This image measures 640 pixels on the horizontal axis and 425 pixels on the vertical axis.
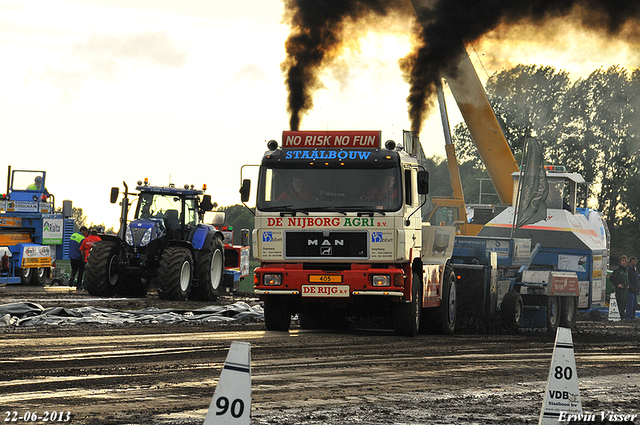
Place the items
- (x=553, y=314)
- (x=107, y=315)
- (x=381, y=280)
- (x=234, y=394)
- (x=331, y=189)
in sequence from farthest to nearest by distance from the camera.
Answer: (x=553, y=314)
(x=107, y=315)
(x=331, y=189)
(x=381, y=280)
(x=234, y=394)

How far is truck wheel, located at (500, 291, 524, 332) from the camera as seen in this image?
61.8ft

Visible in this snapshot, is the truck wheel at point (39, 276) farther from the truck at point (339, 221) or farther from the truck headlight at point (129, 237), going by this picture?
the truck at point (339, 221)

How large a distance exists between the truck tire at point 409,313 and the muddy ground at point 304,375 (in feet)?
1.83

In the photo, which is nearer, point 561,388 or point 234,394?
point 234,394

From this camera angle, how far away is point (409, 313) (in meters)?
15.5

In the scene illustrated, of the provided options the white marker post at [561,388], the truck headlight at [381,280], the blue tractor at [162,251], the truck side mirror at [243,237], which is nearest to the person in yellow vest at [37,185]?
the truck side mirror at [243,237]

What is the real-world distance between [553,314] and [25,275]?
1623cm

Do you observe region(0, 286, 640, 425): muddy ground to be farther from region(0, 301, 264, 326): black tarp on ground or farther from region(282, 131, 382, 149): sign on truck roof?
region(282, 131, 382, 149): sign on truck roof

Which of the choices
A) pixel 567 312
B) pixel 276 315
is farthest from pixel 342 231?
pixel 567 312

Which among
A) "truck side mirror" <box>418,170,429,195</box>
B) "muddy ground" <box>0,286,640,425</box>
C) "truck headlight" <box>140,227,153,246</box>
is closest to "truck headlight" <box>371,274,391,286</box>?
"muddy ground" <box>0,286,640,425</box>

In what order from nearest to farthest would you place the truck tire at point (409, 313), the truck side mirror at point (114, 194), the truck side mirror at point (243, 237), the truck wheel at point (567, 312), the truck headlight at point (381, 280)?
1. the truck headlight at point (381, 280)
2. the truck tire at point (409, 313)
3. the truck wheel at point (567, 312)
4. the truck side mirror at point (114, 194)
5. the truck side mirror at point (243, 237)

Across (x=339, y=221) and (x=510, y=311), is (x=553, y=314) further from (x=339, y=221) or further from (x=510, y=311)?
(x=339, y=221)

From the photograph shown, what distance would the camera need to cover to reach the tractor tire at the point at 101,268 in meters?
22.0

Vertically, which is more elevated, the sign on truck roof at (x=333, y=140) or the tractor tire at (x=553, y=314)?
the sign on truck roof at (x=333, y=140)
